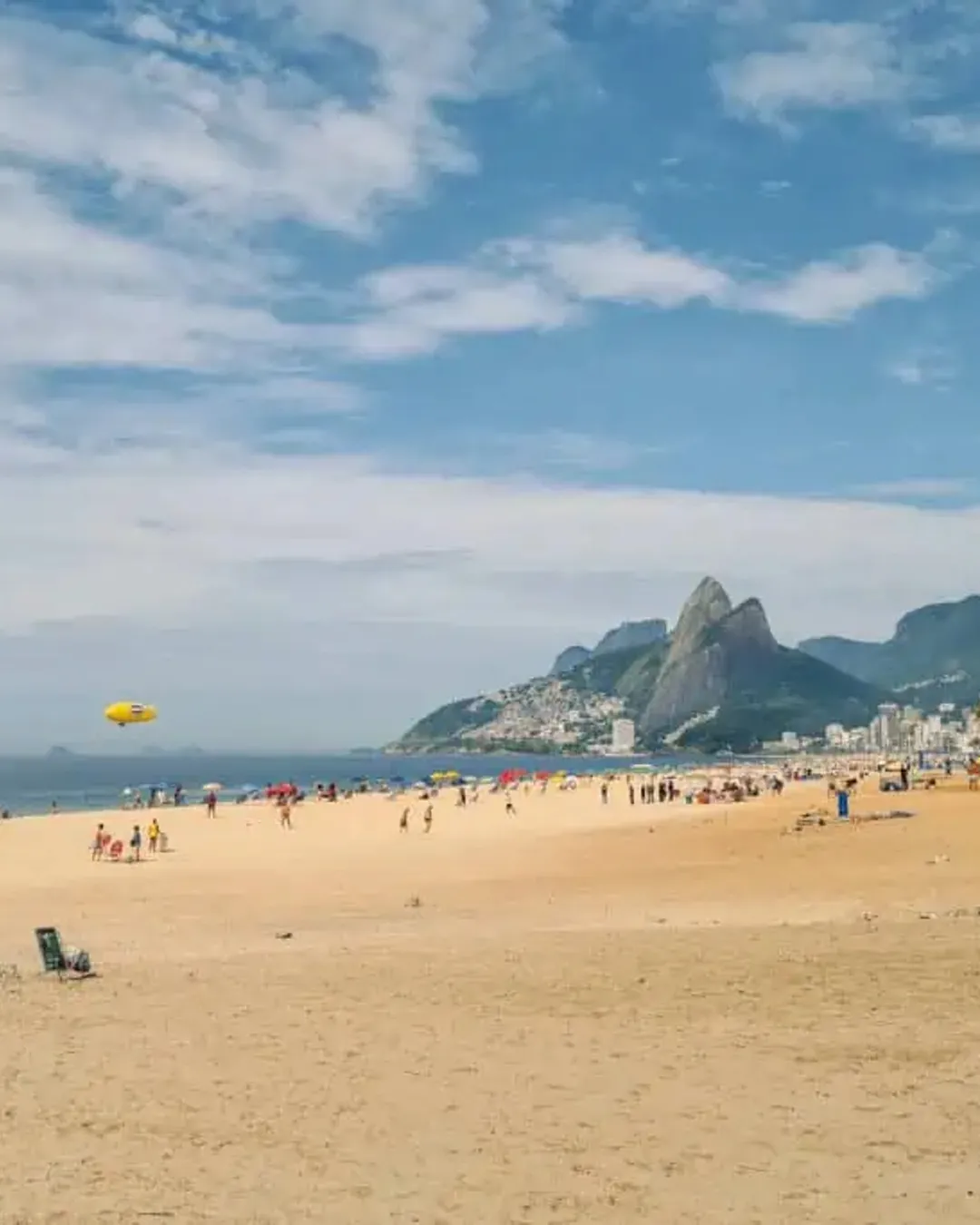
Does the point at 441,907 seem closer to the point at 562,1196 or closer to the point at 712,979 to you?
the point at 712,979

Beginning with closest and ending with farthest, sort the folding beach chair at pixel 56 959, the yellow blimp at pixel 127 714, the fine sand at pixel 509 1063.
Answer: the fine sand at pixel 509 1063 < the folding beach chair at pixel 56 959 < the yellow blimp at pixel 127 714

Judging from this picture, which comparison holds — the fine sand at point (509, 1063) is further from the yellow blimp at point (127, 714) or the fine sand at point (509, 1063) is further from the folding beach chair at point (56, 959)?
the yellow blimp at point (127, 714)

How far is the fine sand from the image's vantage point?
24.0 ft

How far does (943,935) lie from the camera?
1569 centimetres

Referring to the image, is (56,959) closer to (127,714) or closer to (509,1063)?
(509,1063)

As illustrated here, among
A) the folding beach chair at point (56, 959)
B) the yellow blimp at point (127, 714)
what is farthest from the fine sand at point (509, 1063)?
the yellow blimp at point (127, 714)

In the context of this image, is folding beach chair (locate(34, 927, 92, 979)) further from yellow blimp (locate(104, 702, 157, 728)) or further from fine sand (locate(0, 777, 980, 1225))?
yellow blimp (locate(104, 702, 157, 728))

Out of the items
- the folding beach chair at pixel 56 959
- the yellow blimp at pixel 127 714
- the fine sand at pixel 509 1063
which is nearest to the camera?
the fine sand at pixel 509 1063

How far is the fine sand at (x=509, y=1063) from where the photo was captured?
732 cm

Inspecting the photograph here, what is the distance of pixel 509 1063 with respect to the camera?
10258 millimetres

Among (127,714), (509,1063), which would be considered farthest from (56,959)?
(127,714)

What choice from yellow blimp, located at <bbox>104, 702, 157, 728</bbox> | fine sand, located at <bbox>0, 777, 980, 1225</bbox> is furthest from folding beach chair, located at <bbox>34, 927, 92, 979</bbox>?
yellow blimp, located at <bbox>104, 702, 157, 728</bbox>

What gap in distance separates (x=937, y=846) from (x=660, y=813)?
31456 mm

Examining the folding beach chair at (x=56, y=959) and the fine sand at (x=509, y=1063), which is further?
the folding beach chair at (x=56, y=959)
